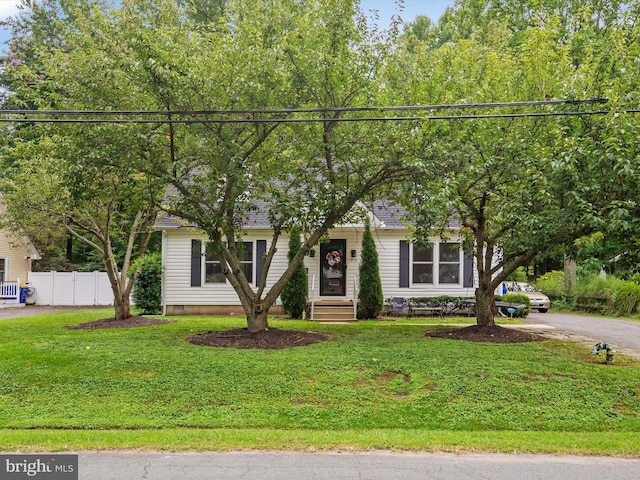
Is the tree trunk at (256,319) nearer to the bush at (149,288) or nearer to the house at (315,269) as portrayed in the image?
the house at (315,269)

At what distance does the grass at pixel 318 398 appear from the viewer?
21.3 feet

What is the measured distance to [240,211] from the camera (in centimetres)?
1151

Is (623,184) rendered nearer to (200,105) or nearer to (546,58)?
(546,58)

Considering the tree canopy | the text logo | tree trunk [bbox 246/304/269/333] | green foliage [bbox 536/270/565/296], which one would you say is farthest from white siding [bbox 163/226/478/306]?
the text logo

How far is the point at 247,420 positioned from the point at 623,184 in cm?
667

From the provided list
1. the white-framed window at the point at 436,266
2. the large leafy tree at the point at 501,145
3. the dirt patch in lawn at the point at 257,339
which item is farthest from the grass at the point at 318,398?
the white-framed window at the point at 436,266

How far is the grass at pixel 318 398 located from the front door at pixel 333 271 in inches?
328

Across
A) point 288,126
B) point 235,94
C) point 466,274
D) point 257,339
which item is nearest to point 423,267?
point 466,274

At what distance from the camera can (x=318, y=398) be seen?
7852mm

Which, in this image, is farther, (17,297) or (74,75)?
(17,297)

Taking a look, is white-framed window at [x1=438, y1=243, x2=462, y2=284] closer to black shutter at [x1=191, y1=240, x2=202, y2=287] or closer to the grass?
black shutter at [x1=191, y1=240, x2=202, y2=287]

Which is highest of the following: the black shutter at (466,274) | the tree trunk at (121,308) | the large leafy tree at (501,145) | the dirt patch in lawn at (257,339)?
the large leafy tree at (501,145)

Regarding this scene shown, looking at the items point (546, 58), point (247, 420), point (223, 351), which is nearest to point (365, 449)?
point (247, 420)

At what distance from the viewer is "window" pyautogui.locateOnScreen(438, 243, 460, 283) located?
19250 mm
